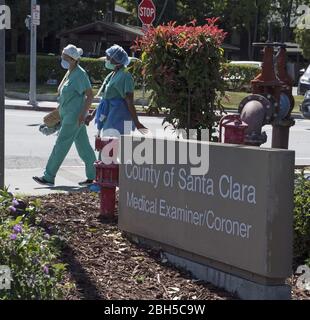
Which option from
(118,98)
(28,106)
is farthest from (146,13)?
(118,98)

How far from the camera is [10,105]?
2505 cm

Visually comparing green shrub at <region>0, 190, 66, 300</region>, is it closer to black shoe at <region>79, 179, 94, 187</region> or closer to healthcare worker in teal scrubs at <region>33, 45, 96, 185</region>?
healthcare worker in teal scrubs at <region>33, 45, 96, 185</region>

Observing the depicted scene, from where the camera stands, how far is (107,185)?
7.11m

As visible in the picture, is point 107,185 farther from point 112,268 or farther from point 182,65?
point 112,268

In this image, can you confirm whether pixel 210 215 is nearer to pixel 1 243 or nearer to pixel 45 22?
pixel 1 243

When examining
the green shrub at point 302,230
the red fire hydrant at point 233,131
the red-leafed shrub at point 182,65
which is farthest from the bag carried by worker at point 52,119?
the green shrub at point 302,230

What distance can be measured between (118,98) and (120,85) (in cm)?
20

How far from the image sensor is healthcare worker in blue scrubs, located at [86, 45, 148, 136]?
905 cm

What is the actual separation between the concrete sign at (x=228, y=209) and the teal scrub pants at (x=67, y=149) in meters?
3.73

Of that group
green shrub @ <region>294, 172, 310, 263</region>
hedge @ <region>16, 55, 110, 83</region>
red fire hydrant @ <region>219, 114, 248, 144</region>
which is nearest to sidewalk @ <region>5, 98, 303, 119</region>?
hedge @ <region>16, 55, 110, 83</region>

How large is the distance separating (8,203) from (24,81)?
30650 mm

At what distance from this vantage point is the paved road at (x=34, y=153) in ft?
34.0

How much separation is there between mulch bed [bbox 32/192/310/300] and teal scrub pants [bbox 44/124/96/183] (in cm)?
269

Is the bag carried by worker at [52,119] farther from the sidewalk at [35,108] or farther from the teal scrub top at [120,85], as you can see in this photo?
the sidewalk at [35,108]
